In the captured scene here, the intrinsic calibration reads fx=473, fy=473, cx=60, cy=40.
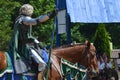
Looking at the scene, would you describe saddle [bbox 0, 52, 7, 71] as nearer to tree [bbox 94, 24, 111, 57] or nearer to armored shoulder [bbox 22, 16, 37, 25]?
armored shoulder [bbox 22, 16, 37, 25]

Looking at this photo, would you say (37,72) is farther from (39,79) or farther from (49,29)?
(49,29)

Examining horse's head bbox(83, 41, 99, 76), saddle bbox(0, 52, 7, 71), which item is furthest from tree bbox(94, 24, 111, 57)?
saddle bbox(0, 52, 7, 71)

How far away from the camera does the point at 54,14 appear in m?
7.64

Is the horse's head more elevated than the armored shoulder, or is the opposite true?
the armored shoulder

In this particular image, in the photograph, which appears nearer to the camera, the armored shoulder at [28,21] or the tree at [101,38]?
the armored shoulder at [28,21]

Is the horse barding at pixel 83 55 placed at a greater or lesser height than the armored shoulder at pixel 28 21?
lesser

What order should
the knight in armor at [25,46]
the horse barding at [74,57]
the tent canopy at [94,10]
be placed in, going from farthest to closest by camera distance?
the tent canopy at [94,10]
the horse barding at [74,57]
the knight in armor at [25,46]

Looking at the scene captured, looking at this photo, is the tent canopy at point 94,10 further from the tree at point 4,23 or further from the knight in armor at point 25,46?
the tree at point 4,23

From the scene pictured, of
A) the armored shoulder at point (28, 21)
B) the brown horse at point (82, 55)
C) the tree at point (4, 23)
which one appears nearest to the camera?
the armored shoulder at point (28, 21)

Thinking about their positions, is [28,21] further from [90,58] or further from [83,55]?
[90,58]

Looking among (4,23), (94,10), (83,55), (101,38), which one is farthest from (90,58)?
(101,38)

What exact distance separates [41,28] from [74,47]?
55.6 ft

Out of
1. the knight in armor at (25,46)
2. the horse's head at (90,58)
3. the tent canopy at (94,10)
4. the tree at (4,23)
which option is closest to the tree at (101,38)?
the tree at (4,23)

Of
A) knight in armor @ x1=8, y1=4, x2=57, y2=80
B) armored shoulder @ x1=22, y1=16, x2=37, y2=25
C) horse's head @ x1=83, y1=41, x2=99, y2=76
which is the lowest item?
horse's head @ x1=83, y1=41, x2=99, y2=76
